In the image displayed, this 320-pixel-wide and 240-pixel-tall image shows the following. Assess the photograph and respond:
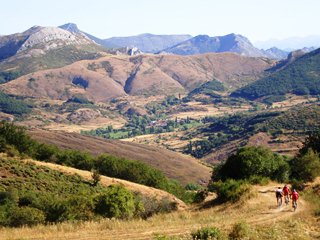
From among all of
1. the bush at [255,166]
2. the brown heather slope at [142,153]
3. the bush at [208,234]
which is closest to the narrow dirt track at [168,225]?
the bush at [208,234]

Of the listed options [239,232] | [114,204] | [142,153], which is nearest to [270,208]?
[239,232]

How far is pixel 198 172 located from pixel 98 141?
183 ft

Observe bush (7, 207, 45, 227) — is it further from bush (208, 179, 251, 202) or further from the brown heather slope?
the brown heather slope

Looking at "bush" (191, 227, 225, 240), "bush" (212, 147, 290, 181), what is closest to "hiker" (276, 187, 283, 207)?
"bush" (191, 227, 225, 240)

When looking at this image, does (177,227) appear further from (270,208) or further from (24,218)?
(24,218)

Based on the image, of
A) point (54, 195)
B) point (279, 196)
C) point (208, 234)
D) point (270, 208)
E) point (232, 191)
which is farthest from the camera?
point (54, 195)

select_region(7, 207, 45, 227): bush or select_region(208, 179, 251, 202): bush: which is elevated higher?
select_region(208, 179, 251, 202): bush

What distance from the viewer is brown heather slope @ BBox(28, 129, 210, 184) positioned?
146 m

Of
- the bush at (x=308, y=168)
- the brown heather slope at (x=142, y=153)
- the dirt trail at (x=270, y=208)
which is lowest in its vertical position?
the brown heather slope at (x=142, y=153)

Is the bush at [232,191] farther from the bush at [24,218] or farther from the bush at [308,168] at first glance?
the bush at [24,218]

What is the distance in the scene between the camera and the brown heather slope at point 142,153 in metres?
146

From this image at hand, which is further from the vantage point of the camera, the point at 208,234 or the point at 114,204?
the point at 114,204

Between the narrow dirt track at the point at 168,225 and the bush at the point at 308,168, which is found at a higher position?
the bush at the point at 308,168

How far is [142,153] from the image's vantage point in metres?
172
